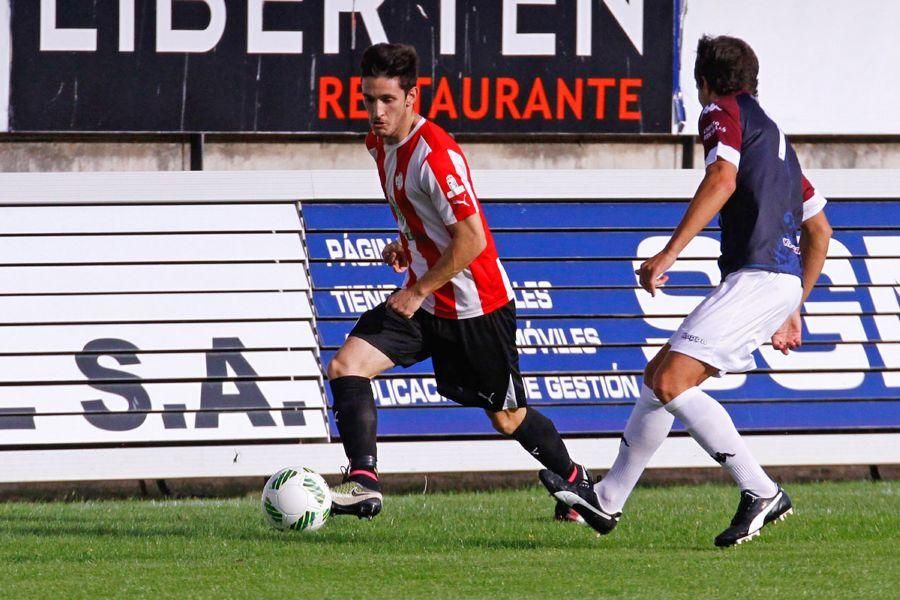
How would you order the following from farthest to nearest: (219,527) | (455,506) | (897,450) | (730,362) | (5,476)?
1. (897,450)
2. (5,476)
3. (455,506)
4. (219,527)
5. (730,362)

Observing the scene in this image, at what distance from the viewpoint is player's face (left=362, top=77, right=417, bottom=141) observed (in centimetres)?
604

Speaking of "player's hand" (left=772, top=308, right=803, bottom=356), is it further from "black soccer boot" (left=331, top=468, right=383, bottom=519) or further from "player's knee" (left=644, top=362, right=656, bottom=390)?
"black soccer boot" (left=331, top=468, right=383, bottom=519)

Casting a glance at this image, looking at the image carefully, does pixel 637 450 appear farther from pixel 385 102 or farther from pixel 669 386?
pixel 385 102

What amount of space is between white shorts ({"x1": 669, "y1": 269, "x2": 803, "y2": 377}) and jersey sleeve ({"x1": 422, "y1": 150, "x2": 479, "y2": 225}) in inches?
40.4

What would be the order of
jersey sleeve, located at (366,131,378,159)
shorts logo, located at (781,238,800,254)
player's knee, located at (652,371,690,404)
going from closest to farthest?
1. player's knee, located at (652,371,690,404)
2. shorts logo, located at (781,238,800,254)
3. jersey sleeve, located at (366,131,378,159)

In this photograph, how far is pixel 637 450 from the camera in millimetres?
5836

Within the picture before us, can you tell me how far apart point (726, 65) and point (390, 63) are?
138cm

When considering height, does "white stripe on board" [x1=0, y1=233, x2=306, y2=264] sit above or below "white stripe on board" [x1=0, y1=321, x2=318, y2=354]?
above

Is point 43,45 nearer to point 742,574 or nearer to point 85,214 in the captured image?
point 85,214

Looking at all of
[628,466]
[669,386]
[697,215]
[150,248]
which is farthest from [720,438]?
[150,248]

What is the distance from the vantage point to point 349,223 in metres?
9.74

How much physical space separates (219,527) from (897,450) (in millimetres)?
4985

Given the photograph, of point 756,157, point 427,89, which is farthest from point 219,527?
point 427,89

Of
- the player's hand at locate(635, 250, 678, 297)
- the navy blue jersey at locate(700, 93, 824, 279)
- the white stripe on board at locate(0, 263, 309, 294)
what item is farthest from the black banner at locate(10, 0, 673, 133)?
the player's hand at locate(635, 250, 678, 297)
